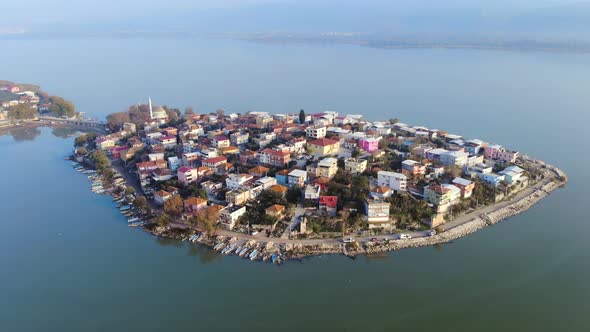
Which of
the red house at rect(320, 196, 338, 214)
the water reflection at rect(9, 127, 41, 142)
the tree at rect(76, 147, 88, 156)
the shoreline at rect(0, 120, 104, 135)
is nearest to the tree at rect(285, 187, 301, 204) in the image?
the red house at rect(320, 196, 338, 214)

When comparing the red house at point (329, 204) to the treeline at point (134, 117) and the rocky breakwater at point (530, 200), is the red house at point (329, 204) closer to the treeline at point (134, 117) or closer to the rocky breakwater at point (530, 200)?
the rocky breakwater at point (530, 200)

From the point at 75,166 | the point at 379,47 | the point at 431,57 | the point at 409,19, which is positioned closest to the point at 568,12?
the point at 409,19

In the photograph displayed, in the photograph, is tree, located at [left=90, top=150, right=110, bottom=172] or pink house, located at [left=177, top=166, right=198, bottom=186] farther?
tree, located at [left=90, top=150, right=110, bottom=172]

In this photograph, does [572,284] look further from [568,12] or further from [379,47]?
[568,12]

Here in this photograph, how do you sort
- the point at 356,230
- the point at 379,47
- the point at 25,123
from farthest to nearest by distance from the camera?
the point at 379,47
the point at 25,123
the point at 356,230

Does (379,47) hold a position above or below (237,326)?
above

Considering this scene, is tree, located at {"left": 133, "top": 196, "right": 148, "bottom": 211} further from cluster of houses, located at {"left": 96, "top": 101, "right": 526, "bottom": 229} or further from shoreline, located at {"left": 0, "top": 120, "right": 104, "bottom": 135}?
shoreline, located at {"left": 0, "top": 120, "right": 104, "bottom": 135}

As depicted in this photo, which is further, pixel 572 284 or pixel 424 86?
pixel 424 86
